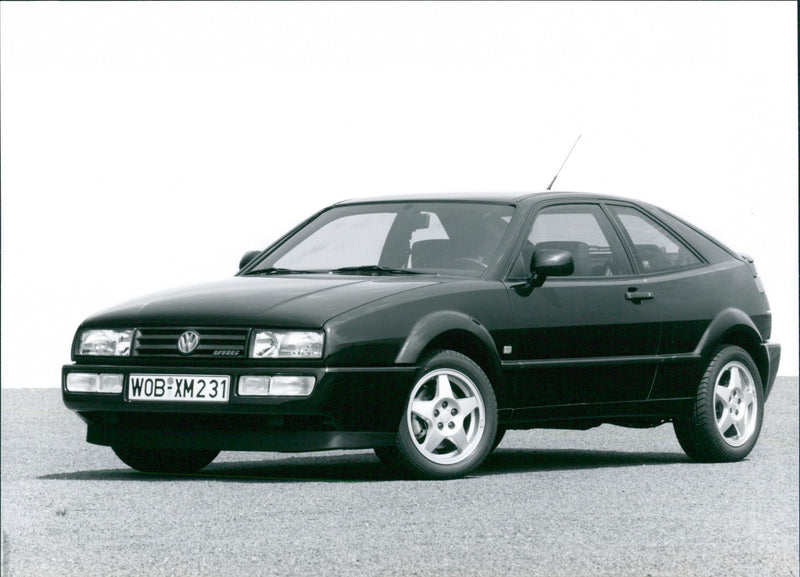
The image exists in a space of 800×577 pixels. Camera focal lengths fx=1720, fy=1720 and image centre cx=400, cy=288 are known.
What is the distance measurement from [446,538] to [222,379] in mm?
1948

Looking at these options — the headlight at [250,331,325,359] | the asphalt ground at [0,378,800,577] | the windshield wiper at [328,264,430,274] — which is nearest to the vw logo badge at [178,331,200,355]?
the headlight at [250,331,325,359]

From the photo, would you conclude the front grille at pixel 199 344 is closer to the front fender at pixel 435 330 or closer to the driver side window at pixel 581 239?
the front fender at pixel 435 330

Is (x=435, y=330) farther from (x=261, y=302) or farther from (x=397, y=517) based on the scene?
(x=397, y=517)

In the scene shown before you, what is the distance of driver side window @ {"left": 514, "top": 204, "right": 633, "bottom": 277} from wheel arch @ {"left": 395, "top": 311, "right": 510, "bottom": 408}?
0.63m

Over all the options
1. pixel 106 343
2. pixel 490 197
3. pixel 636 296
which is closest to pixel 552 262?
pixel 490 197

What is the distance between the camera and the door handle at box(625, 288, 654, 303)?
972cm

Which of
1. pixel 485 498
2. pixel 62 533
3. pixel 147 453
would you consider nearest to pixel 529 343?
pixel 485 498

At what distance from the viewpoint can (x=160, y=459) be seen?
9.27 meters

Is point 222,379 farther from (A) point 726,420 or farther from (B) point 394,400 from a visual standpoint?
(A) point 726,420

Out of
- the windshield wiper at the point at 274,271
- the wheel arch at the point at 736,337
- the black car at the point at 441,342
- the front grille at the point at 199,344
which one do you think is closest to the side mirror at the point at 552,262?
the black car at the point at 441,342

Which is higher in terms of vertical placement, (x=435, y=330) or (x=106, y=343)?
(x=435, y=330)

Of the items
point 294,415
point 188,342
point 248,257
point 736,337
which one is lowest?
point 294,415

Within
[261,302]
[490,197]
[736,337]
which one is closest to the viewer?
[261,302]

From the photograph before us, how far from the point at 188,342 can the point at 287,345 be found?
53 centimetres
